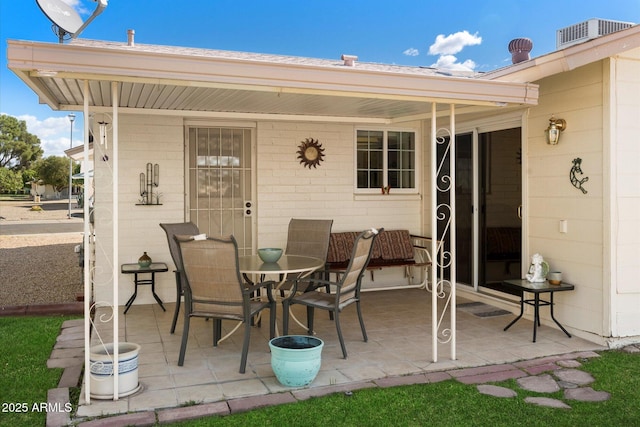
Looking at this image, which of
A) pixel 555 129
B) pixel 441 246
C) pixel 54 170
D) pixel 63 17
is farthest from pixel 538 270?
pixel 54 170

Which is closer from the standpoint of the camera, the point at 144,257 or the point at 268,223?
the point at 144,257

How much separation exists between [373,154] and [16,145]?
4860 centimetres

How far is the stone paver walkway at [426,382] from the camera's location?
3.21 metres

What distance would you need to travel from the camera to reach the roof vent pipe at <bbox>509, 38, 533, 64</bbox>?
6.58 m

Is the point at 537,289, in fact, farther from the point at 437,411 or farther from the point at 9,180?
the point at 9,180

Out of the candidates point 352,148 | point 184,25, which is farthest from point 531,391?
point 184,25

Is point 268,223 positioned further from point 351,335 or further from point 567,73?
point 567,73

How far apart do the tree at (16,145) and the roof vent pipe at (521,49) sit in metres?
49.9

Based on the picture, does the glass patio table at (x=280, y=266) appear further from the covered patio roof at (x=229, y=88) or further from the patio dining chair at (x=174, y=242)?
the covered patio roof at (x=229, y=88)

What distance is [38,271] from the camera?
9547 millimetres

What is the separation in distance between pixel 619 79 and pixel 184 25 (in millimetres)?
16390

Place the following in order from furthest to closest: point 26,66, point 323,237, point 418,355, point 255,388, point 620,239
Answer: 1. point 323,237
2. point 620,239
3. point 418,355
4. point 255,388
5. point 26,66

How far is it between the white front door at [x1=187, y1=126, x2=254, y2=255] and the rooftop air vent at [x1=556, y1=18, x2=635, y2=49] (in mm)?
3877

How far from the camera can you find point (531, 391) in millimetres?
3691
